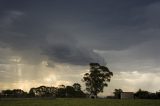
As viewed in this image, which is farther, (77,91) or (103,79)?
(77,91)

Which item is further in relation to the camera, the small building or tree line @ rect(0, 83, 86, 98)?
tree line @ rect(0, 83, 86, 98)

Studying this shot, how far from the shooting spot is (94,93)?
5472 inches

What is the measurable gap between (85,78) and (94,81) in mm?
4335

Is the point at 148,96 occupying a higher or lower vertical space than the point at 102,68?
lower

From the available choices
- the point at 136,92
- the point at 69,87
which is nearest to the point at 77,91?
the point at 69,87

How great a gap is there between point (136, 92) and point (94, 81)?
17893 mm

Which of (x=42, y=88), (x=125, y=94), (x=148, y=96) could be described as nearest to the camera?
(x=148, y=96)

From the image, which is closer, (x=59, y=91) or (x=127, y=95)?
(x=127, y=95)

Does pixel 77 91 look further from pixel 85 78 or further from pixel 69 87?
pixel 85 78

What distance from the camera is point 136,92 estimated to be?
137m

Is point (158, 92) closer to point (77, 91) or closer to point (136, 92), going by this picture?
point (136, 92)

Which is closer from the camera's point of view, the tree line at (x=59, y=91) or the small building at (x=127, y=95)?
the small building at (x=127, y=95)

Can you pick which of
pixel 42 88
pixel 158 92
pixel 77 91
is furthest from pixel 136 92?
pixel 42 88

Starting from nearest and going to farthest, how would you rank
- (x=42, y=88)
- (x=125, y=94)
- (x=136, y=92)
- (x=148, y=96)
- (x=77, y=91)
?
(x=148, y=96), (x=125, y=94), (x=136, y=92), (x=77, y=91), (x=42, y=88)
